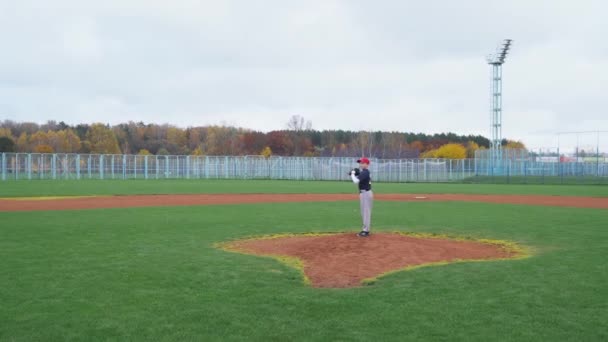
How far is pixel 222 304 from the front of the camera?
26.6 feet

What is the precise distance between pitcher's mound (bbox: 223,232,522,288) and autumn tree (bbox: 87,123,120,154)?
347 feet

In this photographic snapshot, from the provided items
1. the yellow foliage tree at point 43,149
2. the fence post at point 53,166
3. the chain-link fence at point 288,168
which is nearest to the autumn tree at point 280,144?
the yellow foliage tree at point 43,149

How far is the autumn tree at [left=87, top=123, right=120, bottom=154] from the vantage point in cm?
11388

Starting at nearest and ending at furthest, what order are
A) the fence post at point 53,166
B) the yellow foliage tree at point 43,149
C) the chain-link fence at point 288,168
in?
the chain-link fence at point 288,168 → the fence post at point 53,166 → the yellow foliage tree at point 43,149

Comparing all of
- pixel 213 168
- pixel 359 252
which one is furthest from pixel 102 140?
pixel 359 252

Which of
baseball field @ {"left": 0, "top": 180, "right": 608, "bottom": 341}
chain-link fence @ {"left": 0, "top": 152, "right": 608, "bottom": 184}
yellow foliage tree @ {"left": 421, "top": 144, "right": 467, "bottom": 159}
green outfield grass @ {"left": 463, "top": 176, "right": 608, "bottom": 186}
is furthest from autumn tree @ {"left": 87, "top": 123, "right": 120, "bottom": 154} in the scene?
baseball field @ {"left": 0, "top": 180, "right": 608, "bottom": 341}

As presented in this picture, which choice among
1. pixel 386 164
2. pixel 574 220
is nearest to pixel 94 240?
pixel 574 220

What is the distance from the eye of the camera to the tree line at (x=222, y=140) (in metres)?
119

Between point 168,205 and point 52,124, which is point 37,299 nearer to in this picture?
point 168,205

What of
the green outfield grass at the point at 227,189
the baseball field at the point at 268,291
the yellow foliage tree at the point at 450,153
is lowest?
the green outfield grass at the point at 227,189

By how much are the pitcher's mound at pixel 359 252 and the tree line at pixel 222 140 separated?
344ft

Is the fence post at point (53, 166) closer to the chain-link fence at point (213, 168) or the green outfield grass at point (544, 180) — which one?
the chain-link fence at point (213, 168)

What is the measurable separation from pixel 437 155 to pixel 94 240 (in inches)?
4305

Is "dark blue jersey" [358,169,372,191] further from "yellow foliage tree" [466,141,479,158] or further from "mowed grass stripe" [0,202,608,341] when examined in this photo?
"yellow foliage tree" [466,141,479,158]
